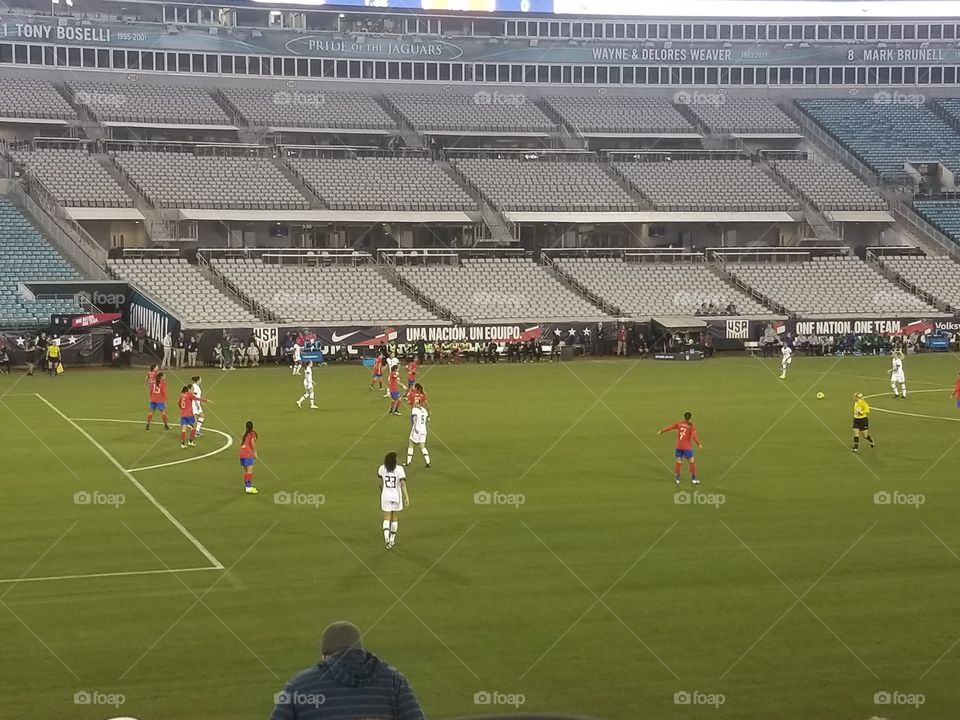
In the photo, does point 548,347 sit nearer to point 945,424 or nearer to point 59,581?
point 945,424

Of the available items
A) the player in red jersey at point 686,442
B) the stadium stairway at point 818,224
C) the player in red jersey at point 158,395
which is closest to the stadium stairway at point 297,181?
the stadium stairway at point 818,224

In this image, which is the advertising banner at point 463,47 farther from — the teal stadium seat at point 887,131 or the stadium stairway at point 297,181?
the stadium stairway at point 297,181

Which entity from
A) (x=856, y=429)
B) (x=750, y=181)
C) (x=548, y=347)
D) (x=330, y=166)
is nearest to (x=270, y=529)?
(x=856, y=429)

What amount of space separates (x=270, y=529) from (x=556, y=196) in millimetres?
59111

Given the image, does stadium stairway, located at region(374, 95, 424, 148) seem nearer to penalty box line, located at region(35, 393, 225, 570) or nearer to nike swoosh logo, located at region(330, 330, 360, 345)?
nike swoosh logo, located at region(330, 330, 360, 345)

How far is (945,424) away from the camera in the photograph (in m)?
39.1
